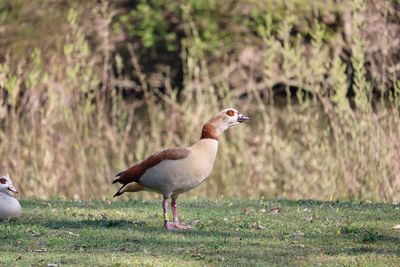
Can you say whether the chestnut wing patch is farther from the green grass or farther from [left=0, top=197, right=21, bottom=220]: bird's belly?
[left=0, top=197, right=21, bottom=220]: bird's belly

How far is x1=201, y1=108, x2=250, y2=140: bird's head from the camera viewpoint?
947cm

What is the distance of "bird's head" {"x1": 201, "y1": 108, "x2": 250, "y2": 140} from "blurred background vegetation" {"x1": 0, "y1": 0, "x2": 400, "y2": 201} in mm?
3995

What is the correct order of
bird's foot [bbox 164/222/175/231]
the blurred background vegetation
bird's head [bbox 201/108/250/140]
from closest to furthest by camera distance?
1. bird's foot [bbox 164/222/175/231]
2. bird's head [bbox 201/108/250/140]
3. the blurred background vegetation

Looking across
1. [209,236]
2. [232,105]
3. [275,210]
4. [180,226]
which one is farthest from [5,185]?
[232,105]

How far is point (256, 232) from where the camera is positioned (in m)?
9.37

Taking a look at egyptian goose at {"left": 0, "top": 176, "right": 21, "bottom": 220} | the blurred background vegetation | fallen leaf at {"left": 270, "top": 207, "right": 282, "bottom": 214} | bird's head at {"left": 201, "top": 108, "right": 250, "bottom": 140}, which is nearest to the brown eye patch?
bird's head at {"left": 201, "top": 108, "right": 250, "bottom": 140}

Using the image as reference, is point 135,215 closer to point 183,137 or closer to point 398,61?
point 183,137

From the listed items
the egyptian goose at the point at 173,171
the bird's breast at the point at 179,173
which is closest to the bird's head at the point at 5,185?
the egyptian goose at the point at 173,171

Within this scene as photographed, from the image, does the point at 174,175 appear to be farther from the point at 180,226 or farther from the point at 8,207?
the point at 8,207

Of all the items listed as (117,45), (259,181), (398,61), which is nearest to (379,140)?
(259,181)

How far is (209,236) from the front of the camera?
29.9 ft

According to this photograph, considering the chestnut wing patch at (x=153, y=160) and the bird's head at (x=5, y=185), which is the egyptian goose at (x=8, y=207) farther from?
the chestnut wing patch at (x=153, y=160)

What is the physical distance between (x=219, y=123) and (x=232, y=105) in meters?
5.70

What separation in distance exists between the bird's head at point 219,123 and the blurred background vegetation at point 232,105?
4.00 metres
